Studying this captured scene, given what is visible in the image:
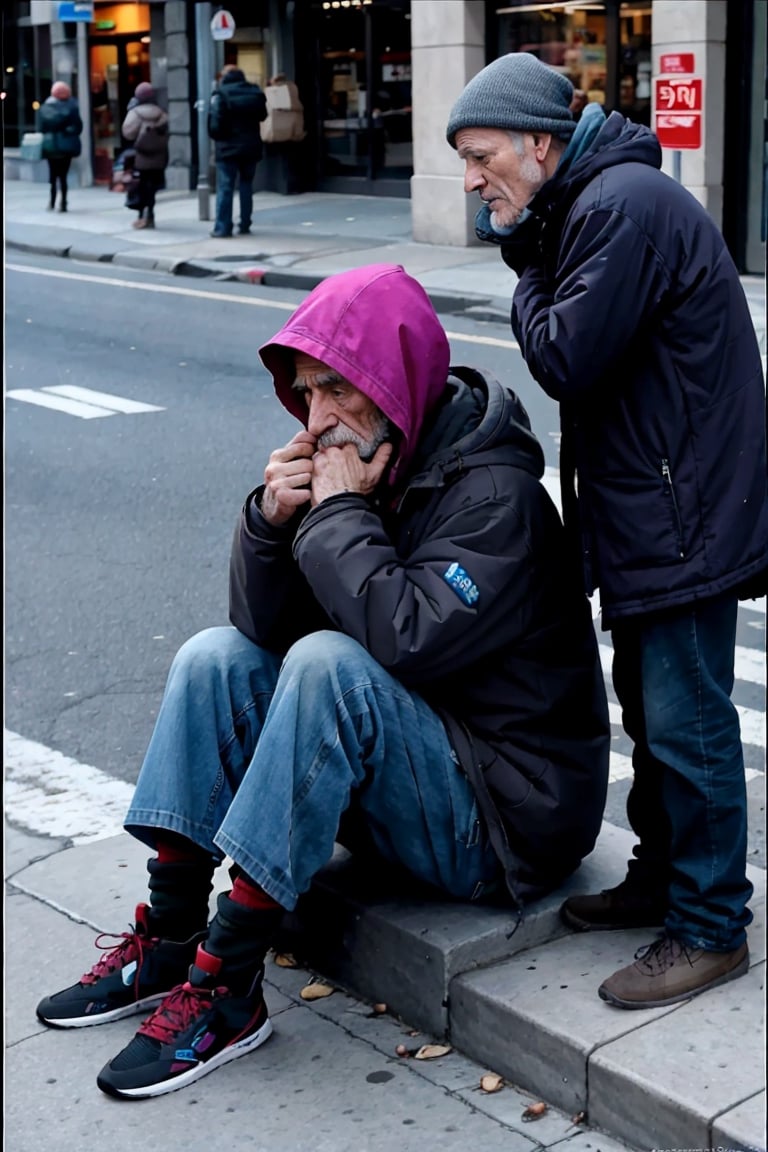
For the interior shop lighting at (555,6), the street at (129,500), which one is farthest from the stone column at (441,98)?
the street at (129,500)

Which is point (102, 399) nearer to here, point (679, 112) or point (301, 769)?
point (679, 112)

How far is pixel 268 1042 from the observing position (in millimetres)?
3193

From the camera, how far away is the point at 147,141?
20.0 meters

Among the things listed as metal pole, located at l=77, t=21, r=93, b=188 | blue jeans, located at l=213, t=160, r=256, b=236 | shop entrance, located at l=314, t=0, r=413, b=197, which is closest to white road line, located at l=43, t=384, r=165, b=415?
blue jeans, located at l=213, t=160, r=256, b=236

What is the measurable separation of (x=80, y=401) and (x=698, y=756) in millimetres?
7792

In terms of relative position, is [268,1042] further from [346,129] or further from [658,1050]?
[346,129]

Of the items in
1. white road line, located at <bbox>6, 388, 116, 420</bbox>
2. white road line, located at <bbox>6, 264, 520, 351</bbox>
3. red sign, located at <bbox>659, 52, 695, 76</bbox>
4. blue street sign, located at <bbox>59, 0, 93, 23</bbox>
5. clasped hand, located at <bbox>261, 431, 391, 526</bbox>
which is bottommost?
white road line, located at <bbox>6, 388, 116, 420</bbox>

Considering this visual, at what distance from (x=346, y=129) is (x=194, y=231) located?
12.5 feet

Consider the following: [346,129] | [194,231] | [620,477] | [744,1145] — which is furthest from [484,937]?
[346,129]

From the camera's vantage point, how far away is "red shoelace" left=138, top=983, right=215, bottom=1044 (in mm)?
3092

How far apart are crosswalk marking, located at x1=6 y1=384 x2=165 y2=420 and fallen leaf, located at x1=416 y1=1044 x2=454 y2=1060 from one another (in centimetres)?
713

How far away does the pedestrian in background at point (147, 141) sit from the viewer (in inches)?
788

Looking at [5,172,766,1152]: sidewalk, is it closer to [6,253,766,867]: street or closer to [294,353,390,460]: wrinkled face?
[294,353,390,460]: wrinkled face

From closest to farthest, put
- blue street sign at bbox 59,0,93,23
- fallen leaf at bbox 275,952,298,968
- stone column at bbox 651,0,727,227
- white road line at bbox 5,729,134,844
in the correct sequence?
fallen leaf at bbox 275,952,298,968 < white road line at bbox 5,729,134,844 < stone column at bbox 651,0,727,227 < blue street sign at bbox 59,0,93,23
